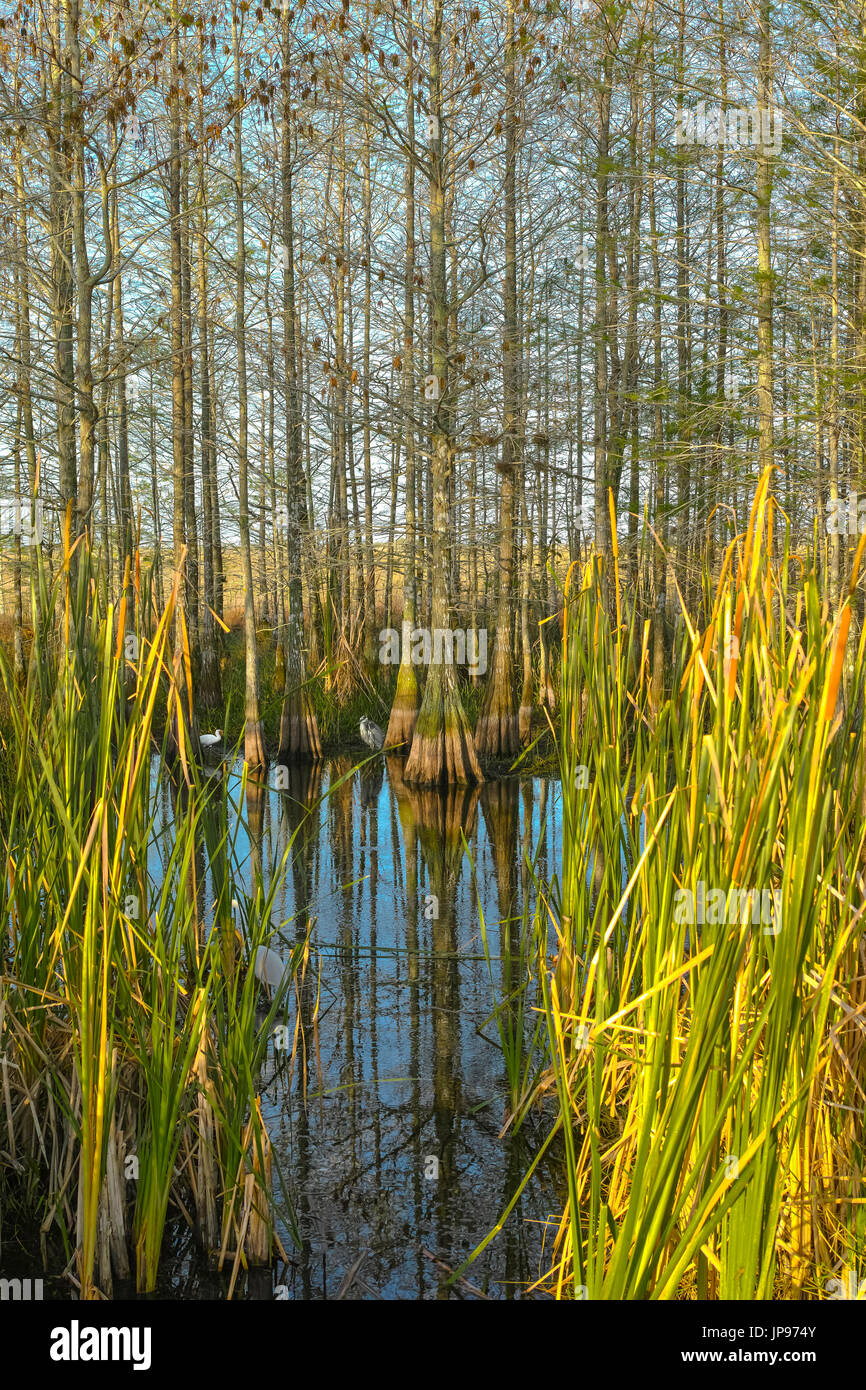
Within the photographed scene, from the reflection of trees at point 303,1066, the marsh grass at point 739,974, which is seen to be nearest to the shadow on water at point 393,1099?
the reflection of trees at point 303,1066

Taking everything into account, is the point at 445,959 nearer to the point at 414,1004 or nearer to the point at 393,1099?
the point at 414,1004

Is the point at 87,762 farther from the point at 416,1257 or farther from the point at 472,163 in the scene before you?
the point at 472,163

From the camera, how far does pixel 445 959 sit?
204 inches

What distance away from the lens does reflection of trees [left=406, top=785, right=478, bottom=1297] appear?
329cm

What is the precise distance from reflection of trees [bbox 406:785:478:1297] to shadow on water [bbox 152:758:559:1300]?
1 cm

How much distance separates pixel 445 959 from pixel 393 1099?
4.72ft

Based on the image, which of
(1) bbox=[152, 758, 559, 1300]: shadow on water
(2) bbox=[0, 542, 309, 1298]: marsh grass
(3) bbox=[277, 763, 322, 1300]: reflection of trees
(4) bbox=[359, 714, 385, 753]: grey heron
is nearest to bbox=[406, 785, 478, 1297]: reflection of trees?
(1) bbox=[152, 758, 559, 1300]: shadow on water

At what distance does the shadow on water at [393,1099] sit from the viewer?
2793 mm

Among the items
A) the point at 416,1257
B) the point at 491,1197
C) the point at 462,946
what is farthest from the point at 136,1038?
the point at 462,946

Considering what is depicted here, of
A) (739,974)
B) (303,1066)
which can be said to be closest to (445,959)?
(303,1066)

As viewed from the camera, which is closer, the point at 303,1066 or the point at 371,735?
the point at 303,1066

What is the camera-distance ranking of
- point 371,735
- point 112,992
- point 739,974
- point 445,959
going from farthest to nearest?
1. point 371,735
2. point 445,959
3. point 112,992
4. point 739,974

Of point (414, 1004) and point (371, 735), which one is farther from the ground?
point (371, 735)
